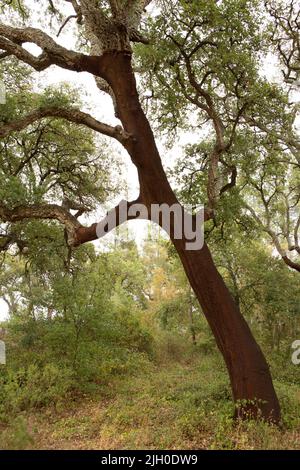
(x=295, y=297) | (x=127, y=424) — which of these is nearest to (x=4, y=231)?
(x=127, y=424)

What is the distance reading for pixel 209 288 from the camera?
712 cm

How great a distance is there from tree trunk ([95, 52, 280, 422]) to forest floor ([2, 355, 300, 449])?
1.55 ft

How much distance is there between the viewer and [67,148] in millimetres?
12602

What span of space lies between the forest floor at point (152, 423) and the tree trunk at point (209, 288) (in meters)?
0.47

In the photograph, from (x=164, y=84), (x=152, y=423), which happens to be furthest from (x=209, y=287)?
(x=164, y=84)

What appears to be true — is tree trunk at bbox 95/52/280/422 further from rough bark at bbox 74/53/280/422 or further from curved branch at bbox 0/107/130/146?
curved branch at bbox 0/107/130/146

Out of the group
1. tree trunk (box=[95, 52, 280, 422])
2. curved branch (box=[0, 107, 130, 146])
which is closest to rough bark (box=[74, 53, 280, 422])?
tree trunk (box=[95, 52, 280, 422])

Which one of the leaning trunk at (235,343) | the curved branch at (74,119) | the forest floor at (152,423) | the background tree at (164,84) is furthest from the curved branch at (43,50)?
the forest floor at (152,423)

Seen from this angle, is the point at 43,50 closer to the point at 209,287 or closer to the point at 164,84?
the point at 164,84

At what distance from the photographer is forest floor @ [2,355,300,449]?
576 cm

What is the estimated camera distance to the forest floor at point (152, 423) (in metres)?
5.76

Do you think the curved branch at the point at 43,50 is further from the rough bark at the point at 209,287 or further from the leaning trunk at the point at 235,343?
the leaning trunk at the point at 235,343

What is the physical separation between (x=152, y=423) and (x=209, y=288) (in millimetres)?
2609
